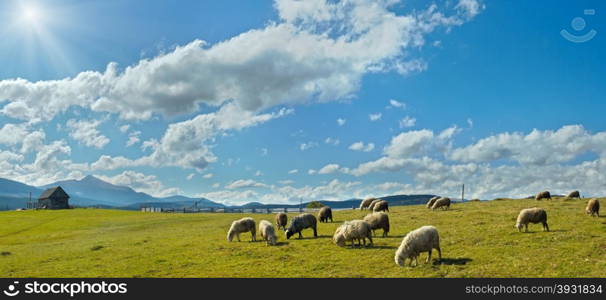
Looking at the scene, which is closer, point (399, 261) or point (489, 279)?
point (489, 279)

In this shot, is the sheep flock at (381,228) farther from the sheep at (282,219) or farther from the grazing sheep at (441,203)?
the grazing sheep at (441,203)

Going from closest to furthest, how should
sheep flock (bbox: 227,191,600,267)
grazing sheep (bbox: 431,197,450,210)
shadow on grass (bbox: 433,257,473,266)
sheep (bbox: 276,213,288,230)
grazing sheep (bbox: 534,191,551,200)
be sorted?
1. shadow on grass (bbox: 433,257,473,266)
2. sheep flock (bbox: 227,191,600,267)
3. sheep (bbox: 276,213,288,230)
4. grazing sheep (bbox: 431,197,450,210)
5. grazing sheep (bbox: 534,191,551,200)

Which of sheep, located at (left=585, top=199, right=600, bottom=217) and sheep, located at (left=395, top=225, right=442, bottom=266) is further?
sheep, located at (left=585, top=199, right=600, bottom=217)

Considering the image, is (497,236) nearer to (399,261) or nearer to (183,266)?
(399,261)

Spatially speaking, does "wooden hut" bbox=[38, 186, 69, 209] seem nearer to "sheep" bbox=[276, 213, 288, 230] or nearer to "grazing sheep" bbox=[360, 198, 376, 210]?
"grazing sheep" bbox=[360, 198, 376, 210]

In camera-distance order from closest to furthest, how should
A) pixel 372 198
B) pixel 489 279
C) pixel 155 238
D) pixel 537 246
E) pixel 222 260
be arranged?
1. pixel 489 279
2. pixel 537 246
3. pixel 222 260
4. pixel 155 238
5. pixel 372 198

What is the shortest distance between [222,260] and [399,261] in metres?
10.9

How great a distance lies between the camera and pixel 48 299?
19359 mm

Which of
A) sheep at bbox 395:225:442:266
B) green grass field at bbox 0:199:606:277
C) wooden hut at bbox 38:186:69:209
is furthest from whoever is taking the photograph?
wooden hut at bbox 38:186:69:209

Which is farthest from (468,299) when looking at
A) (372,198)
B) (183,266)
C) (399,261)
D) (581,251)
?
(372,198)

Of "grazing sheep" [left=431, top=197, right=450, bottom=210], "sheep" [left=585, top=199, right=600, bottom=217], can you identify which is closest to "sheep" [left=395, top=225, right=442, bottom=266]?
"sheep" [left=585, top=199, right=600, bottom=217]

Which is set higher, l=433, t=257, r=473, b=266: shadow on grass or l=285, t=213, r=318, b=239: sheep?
l=285, t=213, r=318, b=239: sheep

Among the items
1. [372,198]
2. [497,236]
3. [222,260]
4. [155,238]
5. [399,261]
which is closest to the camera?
[399,261]

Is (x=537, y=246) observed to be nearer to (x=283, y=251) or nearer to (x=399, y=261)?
(x=399, y=261)
